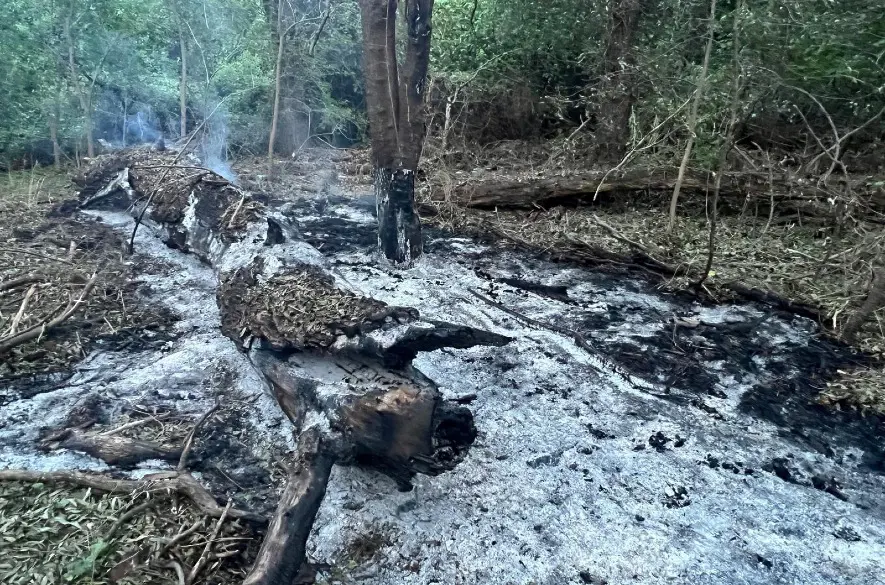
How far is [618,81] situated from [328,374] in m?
6.01

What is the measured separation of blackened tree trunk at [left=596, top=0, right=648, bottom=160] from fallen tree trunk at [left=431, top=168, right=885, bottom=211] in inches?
41.0

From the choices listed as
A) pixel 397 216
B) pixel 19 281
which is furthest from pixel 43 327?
pixel 397 216

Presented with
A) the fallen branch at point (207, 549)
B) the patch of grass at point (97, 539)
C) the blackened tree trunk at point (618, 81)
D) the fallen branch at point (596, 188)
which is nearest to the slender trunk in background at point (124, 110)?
the fallen branch at point (596, 188)

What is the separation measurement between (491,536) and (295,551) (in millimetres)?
898

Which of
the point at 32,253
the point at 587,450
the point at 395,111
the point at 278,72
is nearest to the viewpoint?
the point at 587,450

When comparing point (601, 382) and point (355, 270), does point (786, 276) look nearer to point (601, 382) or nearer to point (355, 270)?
point (601, 382)

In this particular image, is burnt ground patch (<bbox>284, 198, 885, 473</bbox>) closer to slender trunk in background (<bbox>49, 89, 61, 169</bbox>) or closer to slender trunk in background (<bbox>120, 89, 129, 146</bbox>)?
slender trunk in background (<bbox>49, 89, 61, 169</bbox>)

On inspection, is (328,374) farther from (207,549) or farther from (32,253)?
(32,253)

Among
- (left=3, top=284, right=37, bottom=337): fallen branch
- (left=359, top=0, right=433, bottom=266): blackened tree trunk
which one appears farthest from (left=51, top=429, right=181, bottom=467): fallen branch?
(left=359, top=0, right=433, bottom=266): blackened tree trunk

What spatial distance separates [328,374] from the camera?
10.3ft

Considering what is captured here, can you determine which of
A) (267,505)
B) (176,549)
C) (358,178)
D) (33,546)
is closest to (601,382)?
(267,505)

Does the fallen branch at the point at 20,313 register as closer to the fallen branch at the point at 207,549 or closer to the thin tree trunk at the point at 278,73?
the fallen branch at the point at 207,549

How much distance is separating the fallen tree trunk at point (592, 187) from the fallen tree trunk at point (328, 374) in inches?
122

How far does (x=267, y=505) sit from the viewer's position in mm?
2891
